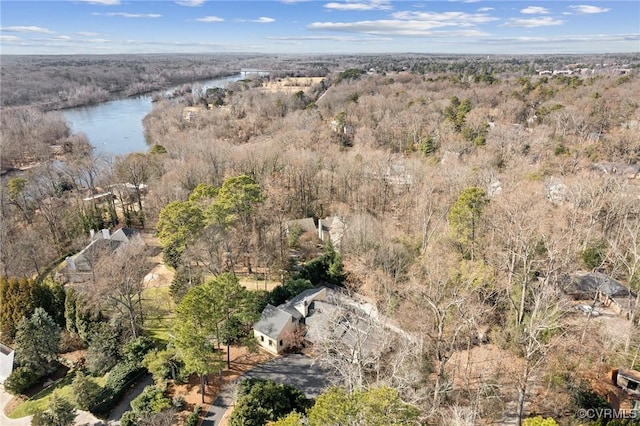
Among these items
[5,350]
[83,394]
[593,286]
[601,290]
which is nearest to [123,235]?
[5,350]

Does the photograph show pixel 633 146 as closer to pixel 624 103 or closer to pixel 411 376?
pixel 624 103

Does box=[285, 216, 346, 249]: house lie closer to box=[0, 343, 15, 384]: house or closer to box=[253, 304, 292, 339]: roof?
box=[253, 304, 292, 339]: roof

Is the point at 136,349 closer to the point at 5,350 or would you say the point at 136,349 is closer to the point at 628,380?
the point at 5,350

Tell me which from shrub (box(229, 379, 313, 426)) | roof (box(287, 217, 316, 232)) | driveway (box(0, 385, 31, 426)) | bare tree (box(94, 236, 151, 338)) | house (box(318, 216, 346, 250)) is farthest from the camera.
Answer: roof (box(287, 217, 316, 232))

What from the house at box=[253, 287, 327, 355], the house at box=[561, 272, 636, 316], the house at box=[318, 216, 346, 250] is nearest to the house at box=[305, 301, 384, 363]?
the house at box=[253, 287, 327, 355]

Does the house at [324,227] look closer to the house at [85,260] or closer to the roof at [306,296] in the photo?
the roof at [306,296]

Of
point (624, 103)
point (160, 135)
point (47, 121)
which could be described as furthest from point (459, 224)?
point (47, 121)

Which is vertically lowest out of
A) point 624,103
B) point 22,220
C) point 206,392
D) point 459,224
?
point 206,392
